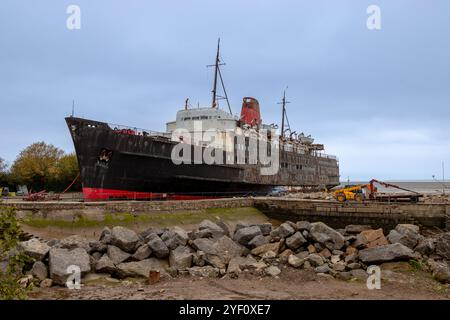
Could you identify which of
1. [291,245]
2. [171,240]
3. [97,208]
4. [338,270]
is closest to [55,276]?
[171,240]

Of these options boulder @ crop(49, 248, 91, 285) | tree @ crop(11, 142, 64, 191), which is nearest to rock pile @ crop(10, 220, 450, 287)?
boulder @ crop(49, 248, 91, 285)

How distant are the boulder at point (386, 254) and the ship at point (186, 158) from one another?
16373 mm

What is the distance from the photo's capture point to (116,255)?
12828 mm

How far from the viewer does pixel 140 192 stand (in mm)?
25531

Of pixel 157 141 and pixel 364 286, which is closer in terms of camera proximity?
pixel 364 286

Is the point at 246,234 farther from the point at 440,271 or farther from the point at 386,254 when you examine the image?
the point at 440,271

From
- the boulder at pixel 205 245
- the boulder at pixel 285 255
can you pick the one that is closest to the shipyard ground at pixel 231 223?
the boulder at pixel 285 255

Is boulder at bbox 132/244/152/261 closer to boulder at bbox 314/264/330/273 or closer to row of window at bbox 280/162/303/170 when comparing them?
boulder at bbox 314/264/330/273

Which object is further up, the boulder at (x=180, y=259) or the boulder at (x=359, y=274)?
the boulder at (x=180, y=259)

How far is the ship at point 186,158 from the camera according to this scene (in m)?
23.9

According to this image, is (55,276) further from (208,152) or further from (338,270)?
(208,152)

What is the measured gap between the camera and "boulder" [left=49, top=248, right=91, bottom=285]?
35.3 feet

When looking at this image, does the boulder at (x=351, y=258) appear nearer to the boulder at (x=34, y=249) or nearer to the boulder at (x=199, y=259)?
the boulder at (x=199, y=259)
